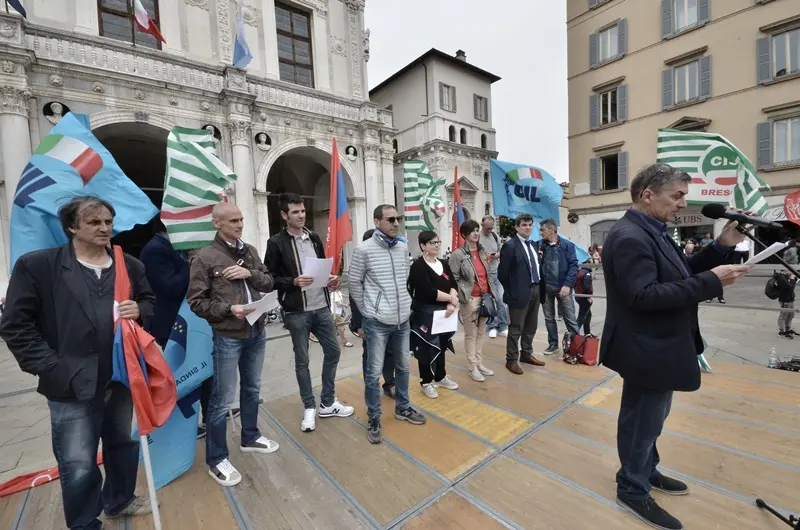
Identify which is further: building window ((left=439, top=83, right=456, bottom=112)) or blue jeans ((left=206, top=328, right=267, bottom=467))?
building window ((left=439, top=83, right=456, bottom=112))

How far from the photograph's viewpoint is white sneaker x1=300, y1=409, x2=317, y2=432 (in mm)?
3461

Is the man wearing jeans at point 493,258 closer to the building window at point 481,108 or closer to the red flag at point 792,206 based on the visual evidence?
the red flag at point 792,206

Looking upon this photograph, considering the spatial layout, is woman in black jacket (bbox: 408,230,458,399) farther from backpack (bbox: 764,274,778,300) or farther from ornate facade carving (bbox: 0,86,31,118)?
ornate facade carving (bbox: 0,86,31,118)

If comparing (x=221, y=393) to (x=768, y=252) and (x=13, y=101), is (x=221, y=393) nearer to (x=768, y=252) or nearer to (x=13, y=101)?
(x=768, y=252)

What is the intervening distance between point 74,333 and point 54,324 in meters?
0.16

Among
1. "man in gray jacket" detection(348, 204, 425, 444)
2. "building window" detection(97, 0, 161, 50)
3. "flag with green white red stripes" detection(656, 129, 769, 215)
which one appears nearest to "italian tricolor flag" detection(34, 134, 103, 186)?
"man in gray jacket" detection(348, 204, 425, 444)

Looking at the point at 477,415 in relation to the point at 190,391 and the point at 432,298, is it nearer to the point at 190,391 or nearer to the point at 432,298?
the point at 432,298

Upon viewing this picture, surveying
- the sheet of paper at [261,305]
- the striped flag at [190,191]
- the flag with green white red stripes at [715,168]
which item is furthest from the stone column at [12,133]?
the flag with green white red stripes at [715,168]

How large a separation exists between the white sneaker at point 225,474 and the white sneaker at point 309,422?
2.47 feet

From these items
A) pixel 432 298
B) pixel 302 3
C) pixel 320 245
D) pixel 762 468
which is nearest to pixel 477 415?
pixel 432 298

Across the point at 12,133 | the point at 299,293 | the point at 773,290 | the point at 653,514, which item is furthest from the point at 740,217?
the point at 12,133

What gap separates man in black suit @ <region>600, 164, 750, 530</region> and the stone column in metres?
13.1

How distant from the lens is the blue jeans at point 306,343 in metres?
3.44

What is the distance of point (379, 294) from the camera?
3.37 meters
